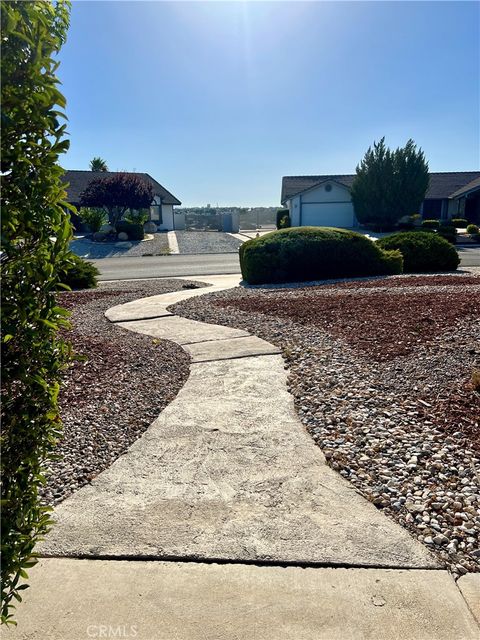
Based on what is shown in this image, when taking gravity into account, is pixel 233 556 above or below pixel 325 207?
below

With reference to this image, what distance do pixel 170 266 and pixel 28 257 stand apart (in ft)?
60.4

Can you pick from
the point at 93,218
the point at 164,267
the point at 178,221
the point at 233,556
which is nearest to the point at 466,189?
the point at 178,221

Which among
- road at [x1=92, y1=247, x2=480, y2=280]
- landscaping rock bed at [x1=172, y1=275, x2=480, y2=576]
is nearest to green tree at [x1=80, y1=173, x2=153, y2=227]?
road at [x1=92, y1=247, x2=480, y2=280]

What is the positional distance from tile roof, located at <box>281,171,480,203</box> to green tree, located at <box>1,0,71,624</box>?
41756 millimetres

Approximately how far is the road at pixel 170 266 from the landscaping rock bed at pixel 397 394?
882cm

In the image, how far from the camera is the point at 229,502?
2777 millimetres

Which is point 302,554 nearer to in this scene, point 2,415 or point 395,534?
point 395,534

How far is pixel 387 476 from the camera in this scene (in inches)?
119

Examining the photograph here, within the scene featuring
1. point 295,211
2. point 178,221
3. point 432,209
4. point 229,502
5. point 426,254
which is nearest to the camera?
point 229,502

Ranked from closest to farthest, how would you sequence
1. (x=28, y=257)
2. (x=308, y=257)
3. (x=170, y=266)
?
(x=28, y=257) < (x=308, y=257) < (x=170, y=266)

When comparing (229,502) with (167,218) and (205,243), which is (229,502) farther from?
(167,218)

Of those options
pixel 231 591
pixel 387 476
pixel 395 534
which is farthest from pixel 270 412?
pixel 231 591

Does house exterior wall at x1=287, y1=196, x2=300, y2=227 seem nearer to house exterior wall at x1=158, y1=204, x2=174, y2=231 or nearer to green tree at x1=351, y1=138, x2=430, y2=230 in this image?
green tree at x1=351, y1=138, x2=430, y2=230

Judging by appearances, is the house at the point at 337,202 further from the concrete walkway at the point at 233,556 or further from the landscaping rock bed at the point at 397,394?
the concrete walkway at the point at 233,556
